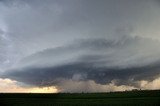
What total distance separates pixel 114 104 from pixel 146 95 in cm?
320

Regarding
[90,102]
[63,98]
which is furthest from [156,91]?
[63,98]

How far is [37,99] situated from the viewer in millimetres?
40312

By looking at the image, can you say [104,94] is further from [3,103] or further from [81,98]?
[3,103]

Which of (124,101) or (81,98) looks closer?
(124,101)

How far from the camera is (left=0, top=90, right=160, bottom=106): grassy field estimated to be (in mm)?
34312

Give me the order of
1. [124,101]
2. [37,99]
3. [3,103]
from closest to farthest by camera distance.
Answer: [124,101]
[3,103]
[37,99]

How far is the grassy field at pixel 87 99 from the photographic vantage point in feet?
113

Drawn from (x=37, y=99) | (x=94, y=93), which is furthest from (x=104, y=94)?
(x=37, y=99)

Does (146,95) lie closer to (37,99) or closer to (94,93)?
(94,93)

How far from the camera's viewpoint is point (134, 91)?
36.9 meters

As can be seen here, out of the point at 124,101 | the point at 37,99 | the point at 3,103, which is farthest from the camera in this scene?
the point at 37,99

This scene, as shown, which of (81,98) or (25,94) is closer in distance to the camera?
(81,98)

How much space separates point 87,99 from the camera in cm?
3706

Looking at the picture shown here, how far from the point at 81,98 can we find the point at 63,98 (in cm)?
214
